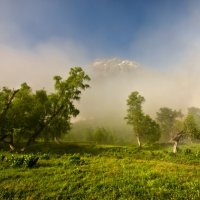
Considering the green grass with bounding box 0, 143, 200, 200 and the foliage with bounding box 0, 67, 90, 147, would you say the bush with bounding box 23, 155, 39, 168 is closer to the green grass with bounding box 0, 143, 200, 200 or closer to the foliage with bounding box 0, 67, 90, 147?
the green grass with bounding box 0, 143, 200, 200

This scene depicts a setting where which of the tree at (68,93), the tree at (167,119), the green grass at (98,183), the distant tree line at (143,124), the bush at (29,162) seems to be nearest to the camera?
the green grass at (98,183)

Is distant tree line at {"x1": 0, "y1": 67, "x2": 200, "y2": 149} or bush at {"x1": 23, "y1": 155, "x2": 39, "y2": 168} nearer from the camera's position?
bush at {"x1": 23, "y1": 155, "x2": 39, "y2": 168}

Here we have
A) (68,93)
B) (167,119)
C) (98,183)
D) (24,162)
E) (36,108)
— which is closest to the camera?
(98,183)

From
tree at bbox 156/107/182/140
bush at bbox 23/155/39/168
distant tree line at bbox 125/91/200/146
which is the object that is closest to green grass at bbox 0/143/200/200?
bush at bbox 23/155/39/168

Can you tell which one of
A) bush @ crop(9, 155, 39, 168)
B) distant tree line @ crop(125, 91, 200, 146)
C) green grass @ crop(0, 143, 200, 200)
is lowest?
green grass @ crop(0, 143, 200, 200)

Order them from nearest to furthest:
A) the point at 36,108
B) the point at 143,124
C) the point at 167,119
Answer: the point at 36,108 < the point at 143,124 < the point at 167,119

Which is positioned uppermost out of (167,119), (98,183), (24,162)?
(167,119)

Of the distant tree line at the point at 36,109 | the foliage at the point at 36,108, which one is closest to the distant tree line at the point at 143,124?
the distant tree line at the point at 36,109

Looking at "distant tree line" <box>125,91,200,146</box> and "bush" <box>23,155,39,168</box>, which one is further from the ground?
"distant tree line" <box>125,91,200,146</box>

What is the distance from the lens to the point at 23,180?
22688 mm

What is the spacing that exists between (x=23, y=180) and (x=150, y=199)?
11352mm

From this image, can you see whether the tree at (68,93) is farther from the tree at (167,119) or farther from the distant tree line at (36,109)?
the tree at (167,119)

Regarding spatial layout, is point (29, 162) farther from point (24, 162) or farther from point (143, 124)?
point (143, 124)

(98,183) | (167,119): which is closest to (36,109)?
(98,183)
